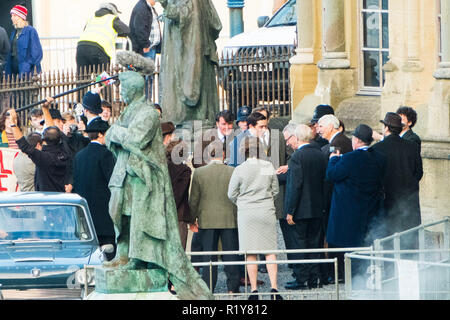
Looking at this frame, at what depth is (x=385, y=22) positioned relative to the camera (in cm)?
2142

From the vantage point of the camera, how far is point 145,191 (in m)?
11.7

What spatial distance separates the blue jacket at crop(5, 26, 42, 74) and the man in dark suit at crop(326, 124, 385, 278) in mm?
11243

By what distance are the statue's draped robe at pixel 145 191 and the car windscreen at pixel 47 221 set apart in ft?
10.9

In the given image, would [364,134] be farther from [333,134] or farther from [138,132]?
[138,132]

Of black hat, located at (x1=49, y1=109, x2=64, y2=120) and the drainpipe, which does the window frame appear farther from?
the drainpipe

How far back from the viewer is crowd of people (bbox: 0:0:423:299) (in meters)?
14.7

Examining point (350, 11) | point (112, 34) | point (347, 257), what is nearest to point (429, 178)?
point (350, 11)

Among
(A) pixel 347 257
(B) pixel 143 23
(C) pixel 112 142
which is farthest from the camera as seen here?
(B) pixel 143 23

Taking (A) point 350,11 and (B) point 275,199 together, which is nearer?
(B) point 275,199

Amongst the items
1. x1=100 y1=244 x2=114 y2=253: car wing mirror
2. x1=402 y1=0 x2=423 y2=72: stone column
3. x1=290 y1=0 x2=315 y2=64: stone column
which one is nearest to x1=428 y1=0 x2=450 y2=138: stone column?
x1=402 y1=0 x2=423 y2=72: stone column

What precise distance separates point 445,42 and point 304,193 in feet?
13.9

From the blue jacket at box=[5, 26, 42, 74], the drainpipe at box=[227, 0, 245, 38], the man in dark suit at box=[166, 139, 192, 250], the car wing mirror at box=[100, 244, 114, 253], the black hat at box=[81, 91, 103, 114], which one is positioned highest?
the drainpipe at box=[227, 0, 245, 38]

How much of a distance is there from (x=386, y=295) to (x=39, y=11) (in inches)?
1091
